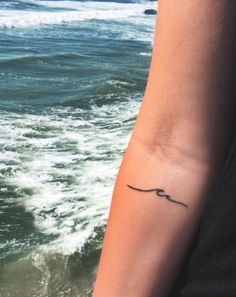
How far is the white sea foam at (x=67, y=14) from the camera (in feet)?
79.8

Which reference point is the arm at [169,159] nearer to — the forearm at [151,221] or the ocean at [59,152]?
the forearm at [151,221]

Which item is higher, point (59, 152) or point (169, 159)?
point (169, 159)

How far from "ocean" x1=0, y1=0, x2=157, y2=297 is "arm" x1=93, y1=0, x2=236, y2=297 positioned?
298 centimetres

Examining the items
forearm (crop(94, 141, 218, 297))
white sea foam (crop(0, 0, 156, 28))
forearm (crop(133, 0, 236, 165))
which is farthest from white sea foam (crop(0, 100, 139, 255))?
white sea foam (crop(0, 0, 156, 28))

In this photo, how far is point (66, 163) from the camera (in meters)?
6.73

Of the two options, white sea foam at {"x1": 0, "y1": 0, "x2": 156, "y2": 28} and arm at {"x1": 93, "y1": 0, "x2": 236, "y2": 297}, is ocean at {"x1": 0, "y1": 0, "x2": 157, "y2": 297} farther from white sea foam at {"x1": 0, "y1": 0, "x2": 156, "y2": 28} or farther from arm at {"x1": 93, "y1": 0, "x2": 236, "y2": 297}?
white sea foam at {"x1": 0, "y1": 0, "x2": 156, "y2": 28}

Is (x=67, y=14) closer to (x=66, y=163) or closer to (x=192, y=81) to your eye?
(x=66, y=163)

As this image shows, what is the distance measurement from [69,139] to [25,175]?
1.71 metres

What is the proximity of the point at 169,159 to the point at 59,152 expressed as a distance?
6.24 m

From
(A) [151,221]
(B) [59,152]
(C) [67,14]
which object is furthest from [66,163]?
(C) [67,14]

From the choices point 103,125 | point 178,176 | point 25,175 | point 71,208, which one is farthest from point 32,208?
point 178,176

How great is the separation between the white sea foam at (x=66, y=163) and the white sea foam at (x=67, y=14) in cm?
1438

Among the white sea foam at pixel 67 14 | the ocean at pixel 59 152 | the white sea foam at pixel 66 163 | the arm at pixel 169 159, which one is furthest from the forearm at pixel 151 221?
the white sea foam at pixel 67 14

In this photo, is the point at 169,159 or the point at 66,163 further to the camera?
the point at 66,163
